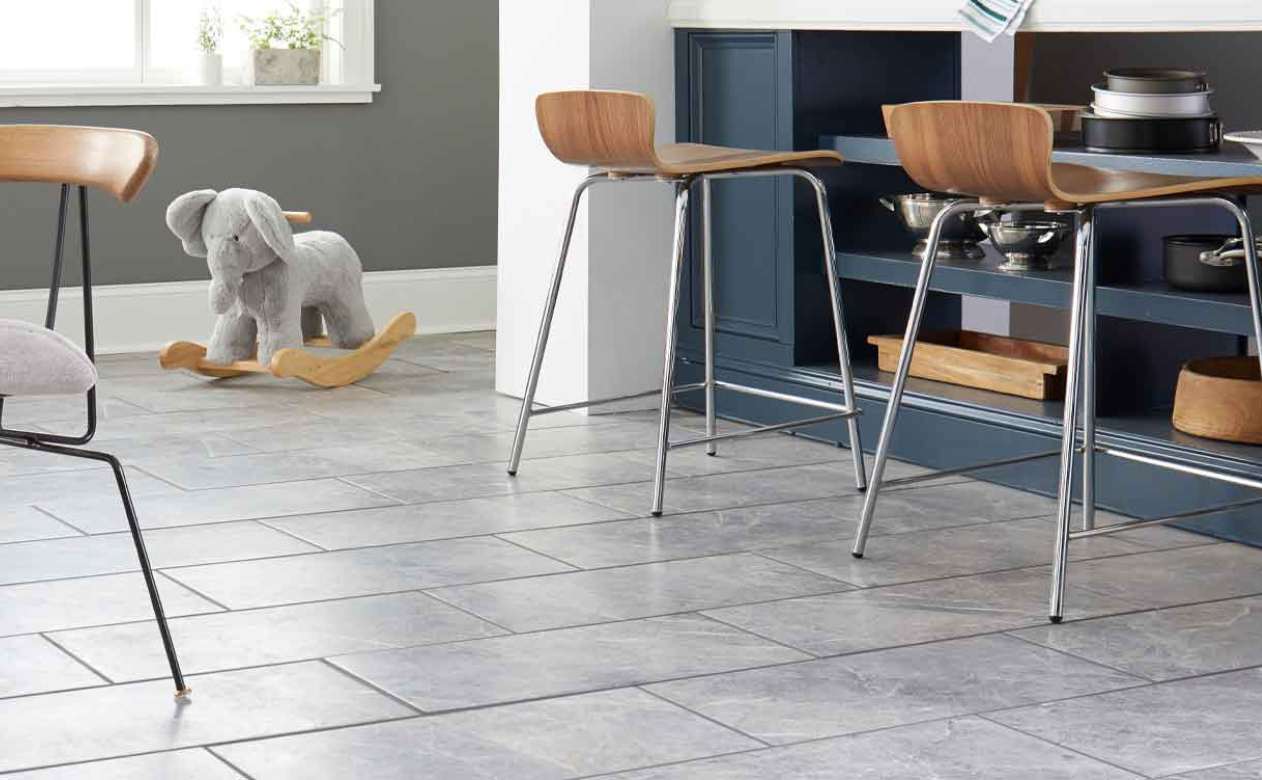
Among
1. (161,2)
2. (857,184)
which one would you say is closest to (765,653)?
(857,184)

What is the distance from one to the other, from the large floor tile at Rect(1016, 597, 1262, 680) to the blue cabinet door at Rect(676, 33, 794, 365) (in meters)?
1.67

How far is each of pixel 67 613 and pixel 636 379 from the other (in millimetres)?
2213

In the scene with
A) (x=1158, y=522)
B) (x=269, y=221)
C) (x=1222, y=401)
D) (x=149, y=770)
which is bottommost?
(x=149, y=770)

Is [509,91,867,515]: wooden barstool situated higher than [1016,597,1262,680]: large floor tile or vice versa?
[509,91,867,515]: wooden barstool

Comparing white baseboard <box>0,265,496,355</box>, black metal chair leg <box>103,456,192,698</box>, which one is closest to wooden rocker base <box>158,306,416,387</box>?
Answer: white baseboard <box>0,265,496,355</box>

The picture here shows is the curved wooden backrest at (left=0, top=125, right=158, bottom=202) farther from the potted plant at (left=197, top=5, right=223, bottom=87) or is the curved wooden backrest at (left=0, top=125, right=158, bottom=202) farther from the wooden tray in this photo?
the potted plant at (left=197, top=5, right=223, bottom=87)

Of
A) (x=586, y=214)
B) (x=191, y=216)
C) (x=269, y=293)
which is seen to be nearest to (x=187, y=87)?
(x=191, y=216)

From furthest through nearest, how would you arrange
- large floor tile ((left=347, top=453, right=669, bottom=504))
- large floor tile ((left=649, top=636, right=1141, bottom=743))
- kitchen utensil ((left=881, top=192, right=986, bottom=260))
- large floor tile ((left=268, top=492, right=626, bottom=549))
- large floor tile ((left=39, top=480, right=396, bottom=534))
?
kitchen utensil ((left=881, top=192, right=986, bottom=260)), large floor tile ((left=347, top=453, right=669, bottom=504)), large floor tile ((left=39, top=480, right=396, bottom=534)), large floor tile ((left=268, top=492, right=626, bottom=549)), large floor tile ((left=649, top=636, right=1141, bottom=743))

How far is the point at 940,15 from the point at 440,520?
57.6 inches

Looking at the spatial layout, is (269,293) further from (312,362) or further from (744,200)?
(744,200)

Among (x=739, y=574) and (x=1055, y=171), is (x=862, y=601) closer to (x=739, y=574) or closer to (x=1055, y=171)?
(x=739, y=574)

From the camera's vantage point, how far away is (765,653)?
2.82 meters

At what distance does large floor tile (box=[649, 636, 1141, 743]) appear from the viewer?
2520 mm

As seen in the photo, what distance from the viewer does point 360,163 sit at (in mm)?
6371
